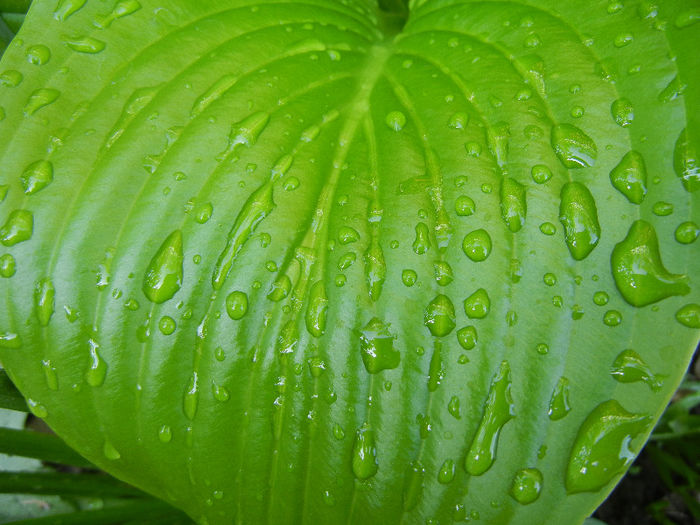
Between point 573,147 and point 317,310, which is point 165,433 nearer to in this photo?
point 317,310

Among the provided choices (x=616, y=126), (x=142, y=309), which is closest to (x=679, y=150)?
(x=616, y=126)

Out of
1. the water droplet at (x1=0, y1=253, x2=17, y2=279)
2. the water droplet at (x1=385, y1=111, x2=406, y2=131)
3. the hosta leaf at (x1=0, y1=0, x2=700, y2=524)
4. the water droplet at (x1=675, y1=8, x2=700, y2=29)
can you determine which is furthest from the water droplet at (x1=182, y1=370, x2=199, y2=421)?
the water droplet at (x1=675, y1=8, x2=700, y2=29)

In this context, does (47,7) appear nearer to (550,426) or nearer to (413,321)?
(413,321)

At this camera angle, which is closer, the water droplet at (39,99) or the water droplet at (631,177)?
the water droplet at (631,177)

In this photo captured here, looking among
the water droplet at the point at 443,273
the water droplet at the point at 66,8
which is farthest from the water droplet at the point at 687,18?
the water droplet at the point at 66,8

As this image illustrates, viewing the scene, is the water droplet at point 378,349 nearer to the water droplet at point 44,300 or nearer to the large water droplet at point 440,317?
the large water droplet at point 440,317

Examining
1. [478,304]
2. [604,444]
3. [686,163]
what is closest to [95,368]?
[478,304]

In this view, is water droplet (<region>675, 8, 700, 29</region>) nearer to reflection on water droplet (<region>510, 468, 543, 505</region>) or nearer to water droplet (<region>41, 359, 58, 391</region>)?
reflection on water droplet (<region>510, 468, 543, 505</region>)
